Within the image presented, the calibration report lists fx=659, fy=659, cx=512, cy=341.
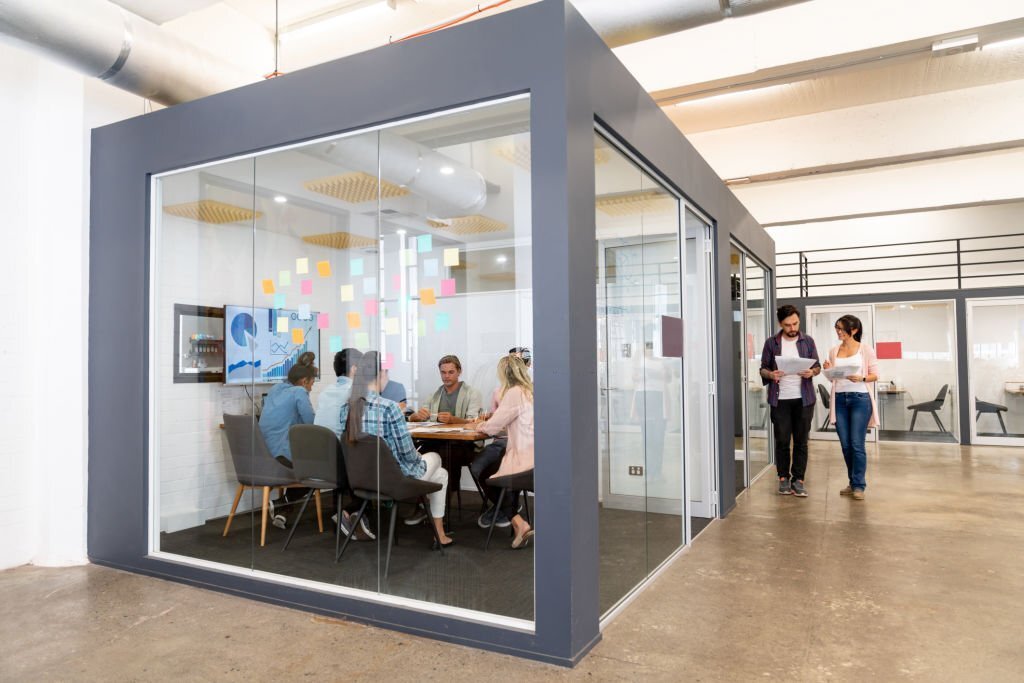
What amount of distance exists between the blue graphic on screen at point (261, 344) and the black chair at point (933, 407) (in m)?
10.1

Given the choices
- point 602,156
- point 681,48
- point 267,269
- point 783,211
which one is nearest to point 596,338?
point 602,156

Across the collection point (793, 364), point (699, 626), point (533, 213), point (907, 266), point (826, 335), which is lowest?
point (699, 626)

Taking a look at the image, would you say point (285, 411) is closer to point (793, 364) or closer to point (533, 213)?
point (533, 213)

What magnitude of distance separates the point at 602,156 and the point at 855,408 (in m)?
4.11

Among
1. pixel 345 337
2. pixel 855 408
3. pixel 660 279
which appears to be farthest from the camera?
Result: pixel 855 408

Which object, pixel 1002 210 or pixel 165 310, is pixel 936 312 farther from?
pixel 165 310

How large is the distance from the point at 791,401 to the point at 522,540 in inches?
172

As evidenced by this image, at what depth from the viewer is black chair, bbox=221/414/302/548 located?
3.83m

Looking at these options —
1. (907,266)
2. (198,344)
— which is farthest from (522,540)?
(907,266)

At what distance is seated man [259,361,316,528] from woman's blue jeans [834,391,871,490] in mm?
4871

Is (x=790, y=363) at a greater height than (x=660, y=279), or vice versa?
(x=660, y=279)

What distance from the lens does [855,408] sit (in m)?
6.08

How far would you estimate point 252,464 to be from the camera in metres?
3.92

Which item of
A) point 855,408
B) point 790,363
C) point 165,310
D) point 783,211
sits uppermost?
point 783,211
